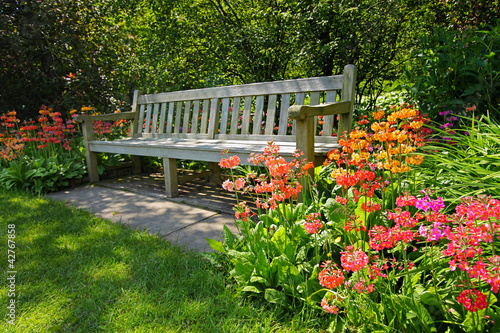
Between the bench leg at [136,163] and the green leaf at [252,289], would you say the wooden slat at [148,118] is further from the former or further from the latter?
the green leaf at [252,289]

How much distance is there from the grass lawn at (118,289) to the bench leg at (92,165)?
1781 millimetres

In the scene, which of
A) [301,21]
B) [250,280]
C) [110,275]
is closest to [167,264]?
[110,275]

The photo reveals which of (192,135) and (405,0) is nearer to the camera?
(405,0)

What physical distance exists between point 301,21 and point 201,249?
3.05 meters

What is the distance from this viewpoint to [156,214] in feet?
9.87

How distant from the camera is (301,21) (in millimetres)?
4000

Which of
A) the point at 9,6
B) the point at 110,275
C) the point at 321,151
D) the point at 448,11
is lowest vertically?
the point at 110,275

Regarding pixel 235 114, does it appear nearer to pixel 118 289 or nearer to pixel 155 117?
pixel 155 117

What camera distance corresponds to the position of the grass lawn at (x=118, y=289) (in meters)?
1.52

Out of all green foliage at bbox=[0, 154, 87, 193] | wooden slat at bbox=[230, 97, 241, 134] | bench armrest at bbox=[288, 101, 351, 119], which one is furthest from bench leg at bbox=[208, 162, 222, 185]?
bench armrest at bbox=[288, 101, 351, 119]

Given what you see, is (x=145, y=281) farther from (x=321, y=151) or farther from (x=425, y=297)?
(x=321, y=151)

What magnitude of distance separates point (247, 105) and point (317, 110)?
1341 millimetres

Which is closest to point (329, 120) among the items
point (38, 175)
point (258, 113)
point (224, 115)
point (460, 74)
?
point (258, 113)

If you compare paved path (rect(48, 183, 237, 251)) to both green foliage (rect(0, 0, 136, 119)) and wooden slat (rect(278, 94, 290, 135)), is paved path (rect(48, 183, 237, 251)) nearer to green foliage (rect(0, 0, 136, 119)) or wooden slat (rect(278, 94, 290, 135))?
wooden slat (rect(278, 94, 290, 135))
